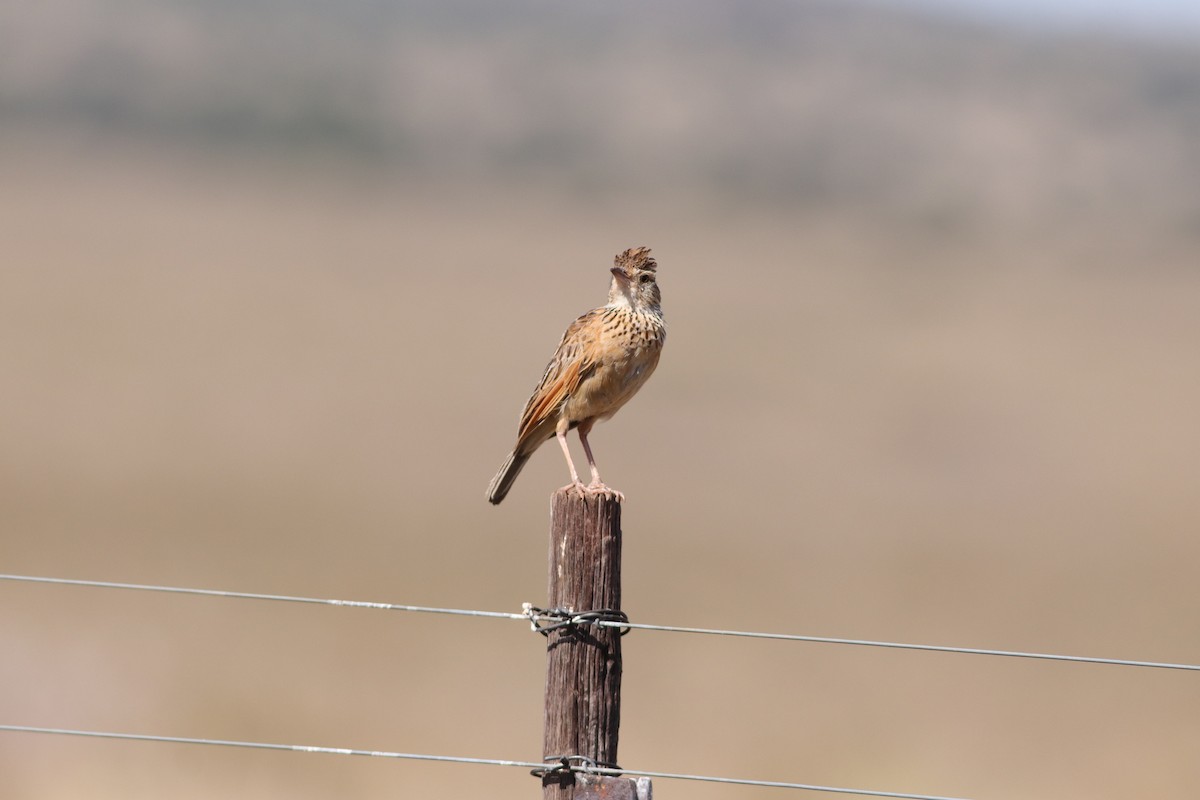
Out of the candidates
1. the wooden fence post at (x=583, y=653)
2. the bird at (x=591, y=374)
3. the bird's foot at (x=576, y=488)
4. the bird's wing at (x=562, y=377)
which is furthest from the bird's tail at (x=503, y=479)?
the wooden fence post at (x=583, y=653)

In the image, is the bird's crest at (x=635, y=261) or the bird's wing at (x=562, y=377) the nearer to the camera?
the bird's wing at (x=562, y=377)

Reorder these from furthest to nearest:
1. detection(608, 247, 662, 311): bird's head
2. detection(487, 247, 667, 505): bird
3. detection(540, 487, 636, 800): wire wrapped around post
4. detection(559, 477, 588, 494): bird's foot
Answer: detection(608, 247, 662, 311): bird's head → detection(487, 247, 667, 505): bird → detection(559, 477, 588, 494): bird's foot → detection(540, 487, 636, 800): wire wrapped around post

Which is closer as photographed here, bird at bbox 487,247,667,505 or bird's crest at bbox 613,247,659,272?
bird at bbox 487,247,667,505

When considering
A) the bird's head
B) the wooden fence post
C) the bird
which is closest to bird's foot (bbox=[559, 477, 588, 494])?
the wooden fence post

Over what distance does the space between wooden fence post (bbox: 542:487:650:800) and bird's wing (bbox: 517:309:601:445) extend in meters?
2.45

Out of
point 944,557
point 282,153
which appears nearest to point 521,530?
point 944,557

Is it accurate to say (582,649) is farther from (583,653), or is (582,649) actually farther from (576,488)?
(576,488)

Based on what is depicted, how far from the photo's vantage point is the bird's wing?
786 cm

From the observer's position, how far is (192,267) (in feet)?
185

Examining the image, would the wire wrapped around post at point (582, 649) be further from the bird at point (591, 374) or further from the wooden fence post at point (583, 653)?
the bird at point (591, 374)

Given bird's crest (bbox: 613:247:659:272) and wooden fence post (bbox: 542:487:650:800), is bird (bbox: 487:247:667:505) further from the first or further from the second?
wooden fence post (bbox: 542:487:650:800)

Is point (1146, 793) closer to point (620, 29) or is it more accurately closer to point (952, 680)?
point (952, 680)

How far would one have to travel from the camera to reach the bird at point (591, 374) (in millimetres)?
7844

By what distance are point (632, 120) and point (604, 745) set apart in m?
112
